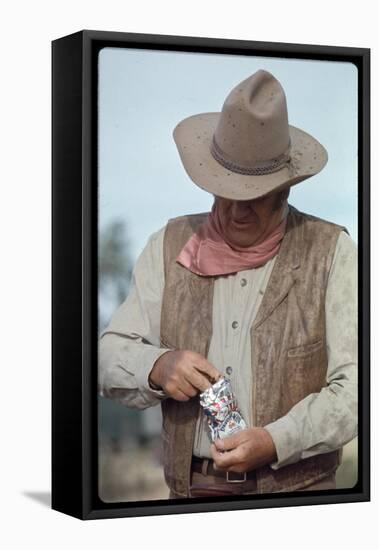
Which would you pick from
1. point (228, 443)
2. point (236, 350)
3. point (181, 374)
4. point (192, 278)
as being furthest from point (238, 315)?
point (228, 443)

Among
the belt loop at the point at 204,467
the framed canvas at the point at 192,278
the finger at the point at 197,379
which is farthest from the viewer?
the belt loop at the point at 204,467

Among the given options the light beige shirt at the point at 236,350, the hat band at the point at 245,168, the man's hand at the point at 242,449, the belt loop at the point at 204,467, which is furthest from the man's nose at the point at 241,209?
the belt loop at the point at 204,467

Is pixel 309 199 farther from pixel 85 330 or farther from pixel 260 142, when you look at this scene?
pixel 85 330

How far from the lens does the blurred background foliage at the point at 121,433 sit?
7.92 metres

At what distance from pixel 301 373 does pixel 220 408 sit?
42 centimetres

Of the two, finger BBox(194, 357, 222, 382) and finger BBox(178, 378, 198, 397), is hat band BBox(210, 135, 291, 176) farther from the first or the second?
finger BBox(178, 378, 198, 397)

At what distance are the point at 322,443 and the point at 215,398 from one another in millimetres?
594

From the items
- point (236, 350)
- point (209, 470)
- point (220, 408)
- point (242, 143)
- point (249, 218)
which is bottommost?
point (209, 470)

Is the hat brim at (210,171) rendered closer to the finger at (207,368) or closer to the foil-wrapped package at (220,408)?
the finger at (207,368)

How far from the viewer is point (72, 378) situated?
7969 mm

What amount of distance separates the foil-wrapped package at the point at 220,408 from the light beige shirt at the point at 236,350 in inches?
1.6

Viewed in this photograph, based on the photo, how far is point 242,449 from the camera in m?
8.11

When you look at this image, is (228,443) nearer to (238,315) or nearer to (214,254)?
(238,315)

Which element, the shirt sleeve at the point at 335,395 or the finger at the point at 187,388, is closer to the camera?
the finger at the point at 187,388
